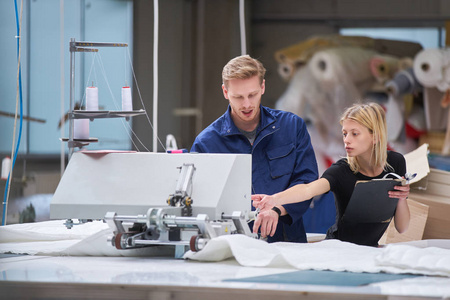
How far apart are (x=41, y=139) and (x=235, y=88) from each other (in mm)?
1794

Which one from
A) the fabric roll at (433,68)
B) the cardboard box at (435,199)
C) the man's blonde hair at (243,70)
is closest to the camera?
the man's blonde hair at (243,70)

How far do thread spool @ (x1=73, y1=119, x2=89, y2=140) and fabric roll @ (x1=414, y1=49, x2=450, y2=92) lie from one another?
2.81 metres

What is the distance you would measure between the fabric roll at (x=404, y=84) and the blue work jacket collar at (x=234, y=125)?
2.22m

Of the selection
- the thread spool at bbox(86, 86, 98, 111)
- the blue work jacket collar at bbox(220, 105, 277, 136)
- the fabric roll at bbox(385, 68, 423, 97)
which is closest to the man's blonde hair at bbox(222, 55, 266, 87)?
the blue work jacket collar at bbox(220, 105, 277, 136)

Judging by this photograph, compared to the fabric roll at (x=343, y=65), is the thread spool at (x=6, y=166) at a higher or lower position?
lower

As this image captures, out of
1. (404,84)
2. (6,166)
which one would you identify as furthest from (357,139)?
(404,84)

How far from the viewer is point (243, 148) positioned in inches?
88.4

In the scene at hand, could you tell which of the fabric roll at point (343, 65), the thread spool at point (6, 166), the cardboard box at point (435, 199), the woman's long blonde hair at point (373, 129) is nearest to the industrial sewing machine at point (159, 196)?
the woman's long blonde hair at point (373, 129)

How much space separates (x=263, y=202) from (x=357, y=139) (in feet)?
1.41

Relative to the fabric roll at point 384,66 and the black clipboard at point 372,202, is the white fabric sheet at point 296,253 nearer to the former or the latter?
the black clipboard at point 372,202

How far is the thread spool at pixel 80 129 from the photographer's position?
79.9 inches

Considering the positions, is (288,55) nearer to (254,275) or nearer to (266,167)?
(266,167)

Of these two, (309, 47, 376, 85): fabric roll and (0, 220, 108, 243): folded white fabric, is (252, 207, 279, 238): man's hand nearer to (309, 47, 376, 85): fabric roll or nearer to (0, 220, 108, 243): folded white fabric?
(0, 220, 108, 243): folded white fabric

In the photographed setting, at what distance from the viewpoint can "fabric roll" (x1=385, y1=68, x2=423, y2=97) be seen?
4.26 m
